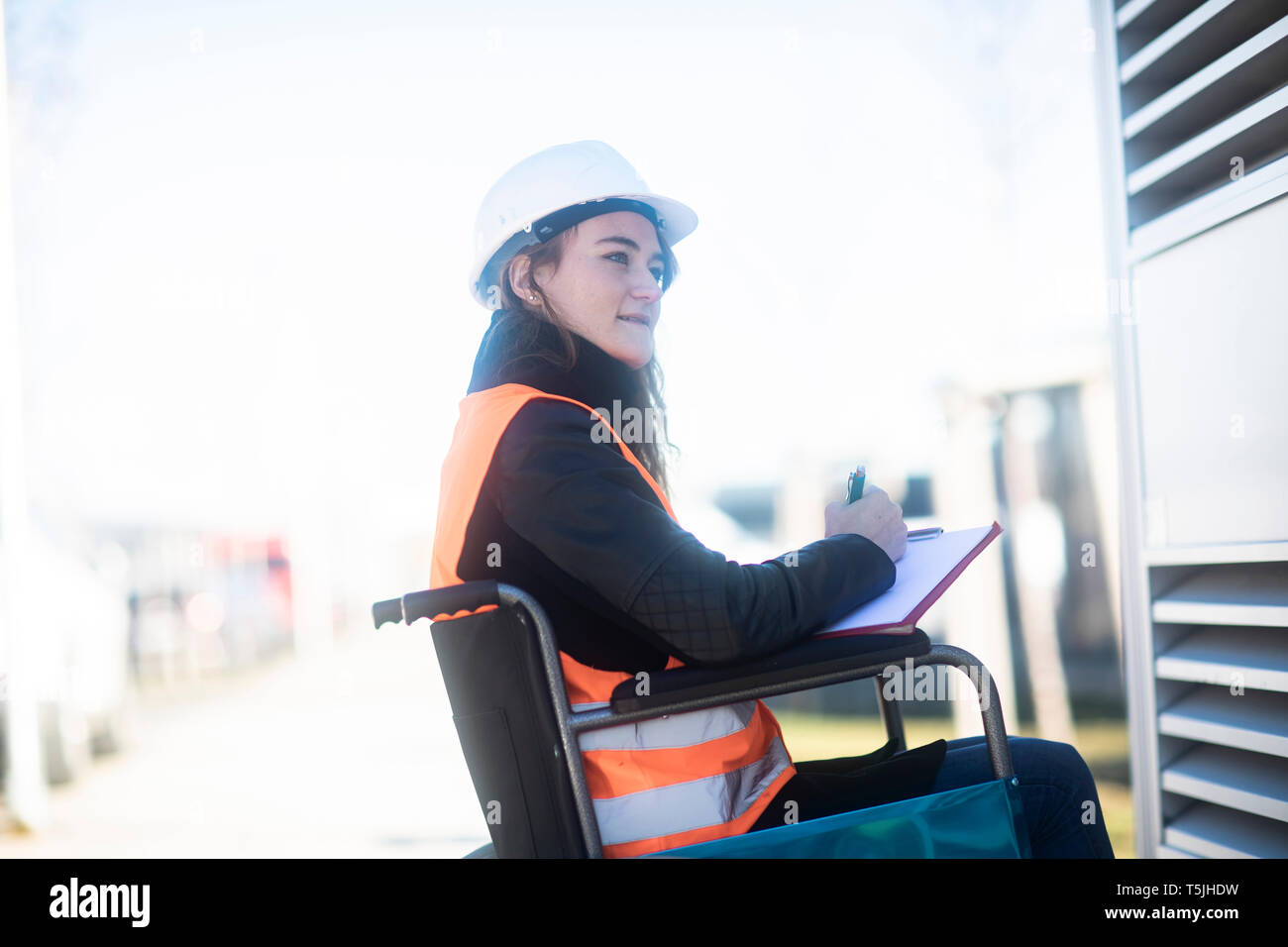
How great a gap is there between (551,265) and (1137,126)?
1446 millimetres

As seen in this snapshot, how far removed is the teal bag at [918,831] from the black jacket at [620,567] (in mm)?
265

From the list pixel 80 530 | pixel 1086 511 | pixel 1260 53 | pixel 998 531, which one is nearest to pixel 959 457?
pixel 1086 511

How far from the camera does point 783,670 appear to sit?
141cm

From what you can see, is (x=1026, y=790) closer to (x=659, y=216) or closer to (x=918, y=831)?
(x=918, y=831)

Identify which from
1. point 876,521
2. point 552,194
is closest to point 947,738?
point 876,521

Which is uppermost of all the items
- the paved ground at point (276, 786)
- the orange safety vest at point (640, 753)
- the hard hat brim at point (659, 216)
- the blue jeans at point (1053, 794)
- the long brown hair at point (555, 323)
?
the hard hat brim at point (659, 216)

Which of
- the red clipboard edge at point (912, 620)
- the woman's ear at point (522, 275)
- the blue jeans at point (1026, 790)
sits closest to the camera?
the red clipboard edge at point (912, 620)

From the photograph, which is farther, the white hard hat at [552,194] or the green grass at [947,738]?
the green grass at [947,738]

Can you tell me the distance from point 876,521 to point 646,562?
17.5 inches

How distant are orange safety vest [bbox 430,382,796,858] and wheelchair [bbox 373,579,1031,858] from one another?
0.05m

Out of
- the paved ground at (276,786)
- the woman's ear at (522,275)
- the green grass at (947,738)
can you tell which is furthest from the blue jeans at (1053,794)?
the green grass at (947,738)

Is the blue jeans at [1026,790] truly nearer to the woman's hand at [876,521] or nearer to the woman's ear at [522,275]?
the woman's hand at [876,521]

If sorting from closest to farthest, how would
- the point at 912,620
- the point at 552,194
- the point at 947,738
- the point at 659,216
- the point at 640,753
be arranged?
1. the point at 912,620
2. the point at 640,753
3. the point at 552,194
4. the point at 659,216
5. the point at 947,738

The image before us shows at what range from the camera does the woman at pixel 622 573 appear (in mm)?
1419
